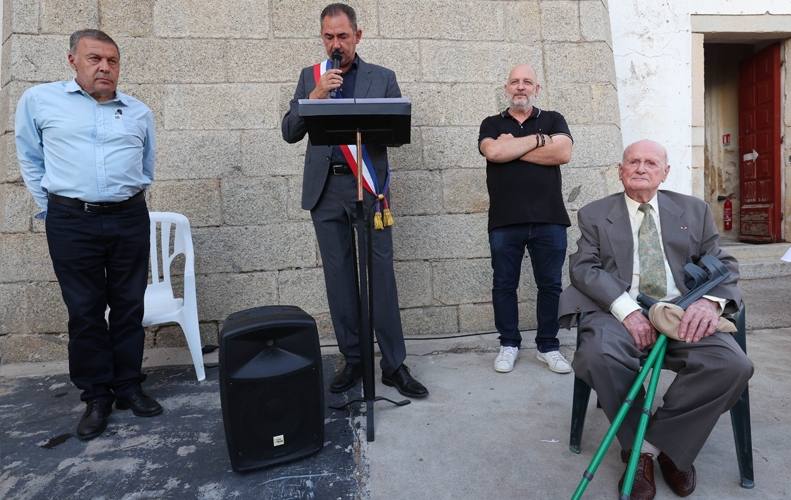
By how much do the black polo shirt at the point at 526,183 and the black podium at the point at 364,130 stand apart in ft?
3.18

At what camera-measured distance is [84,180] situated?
2.13 m

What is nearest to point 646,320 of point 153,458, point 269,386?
point 269,386

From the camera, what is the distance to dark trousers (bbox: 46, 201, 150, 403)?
2.14 metres

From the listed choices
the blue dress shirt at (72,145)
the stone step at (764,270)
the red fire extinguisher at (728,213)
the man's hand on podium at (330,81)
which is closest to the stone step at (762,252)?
the stone step at (764,270)

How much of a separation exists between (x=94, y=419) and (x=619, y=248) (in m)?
2.32

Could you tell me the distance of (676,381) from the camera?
5.01 ft

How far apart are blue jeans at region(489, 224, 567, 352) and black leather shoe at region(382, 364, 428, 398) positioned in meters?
0.69

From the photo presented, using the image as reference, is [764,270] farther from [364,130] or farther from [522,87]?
[364,130]

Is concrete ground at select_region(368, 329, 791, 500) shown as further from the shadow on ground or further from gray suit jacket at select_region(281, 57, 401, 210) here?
gray suit jacket at select_region(281, 57, 401, 210)

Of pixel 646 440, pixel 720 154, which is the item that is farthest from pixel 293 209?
pixel 720 154

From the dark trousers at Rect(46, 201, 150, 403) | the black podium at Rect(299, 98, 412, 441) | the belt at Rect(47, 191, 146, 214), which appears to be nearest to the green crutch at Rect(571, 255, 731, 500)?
the black podium at Rect(299, 98, 412, 441)

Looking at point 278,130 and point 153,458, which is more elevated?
point 278,130

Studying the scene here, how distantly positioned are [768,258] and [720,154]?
1822 millimetres

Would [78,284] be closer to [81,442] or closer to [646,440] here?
[81,442]
